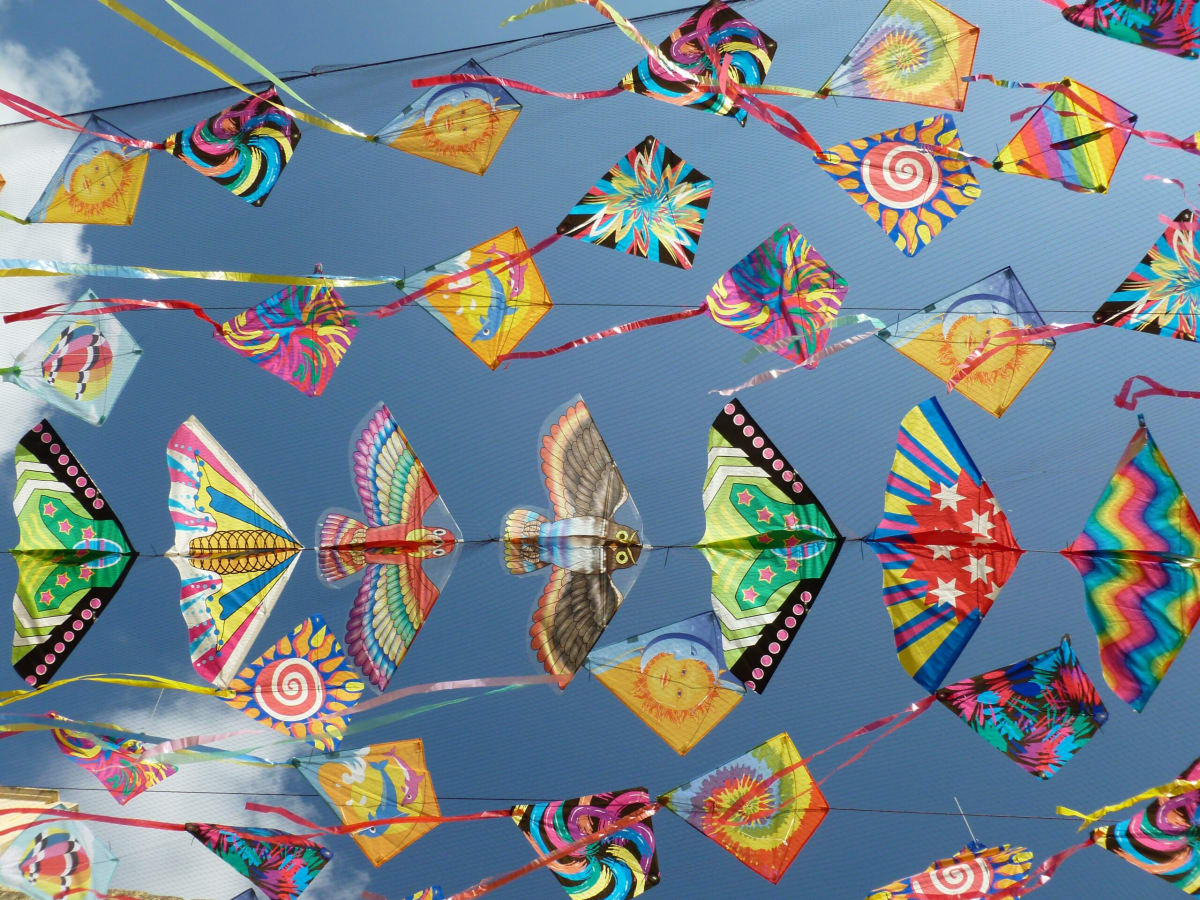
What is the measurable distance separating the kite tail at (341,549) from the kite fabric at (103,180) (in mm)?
982

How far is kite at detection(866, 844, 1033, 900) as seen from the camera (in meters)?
2.41

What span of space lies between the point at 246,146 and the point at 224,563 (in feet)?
3.45

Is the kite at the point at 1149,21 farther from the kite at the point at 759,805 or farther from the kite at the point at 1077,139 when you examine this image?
the kite at the point at 759,805

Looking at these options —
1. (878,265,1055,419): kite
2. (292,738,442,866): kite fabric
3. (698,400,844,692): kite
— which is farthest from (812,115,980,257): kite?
(292,738,442,866): kite fabric

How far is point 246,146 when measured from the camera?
103 inches

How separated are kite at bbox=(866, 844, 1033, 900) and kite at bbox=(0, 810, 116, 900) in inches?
76.4

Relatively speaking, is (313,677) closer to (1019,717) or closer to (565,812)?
(565,812)

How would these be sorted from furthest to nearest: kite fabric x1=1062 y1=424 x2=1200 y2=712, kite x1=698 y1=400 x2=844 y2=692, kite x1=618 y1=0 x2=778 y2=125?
1. kite x1=618 y1=0 x2=778 y2=125
2. kite x1=698 y1=400 x2=844 y2=692
3. kite fabric x1=1062 y1=424 x2=1200 y2=712

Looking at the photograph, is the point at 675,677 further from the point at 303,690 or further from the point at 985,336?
the point at 985,336

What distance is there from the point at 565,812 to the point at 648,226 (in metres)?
1.43

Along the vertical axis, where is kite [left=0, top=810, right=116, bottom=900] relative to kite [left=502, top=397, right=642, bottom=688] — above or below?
below

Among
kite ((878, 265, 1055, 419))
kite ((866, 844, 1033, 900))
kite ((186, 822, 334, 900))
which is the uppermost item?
kite ((878, 265, 1055, 419))

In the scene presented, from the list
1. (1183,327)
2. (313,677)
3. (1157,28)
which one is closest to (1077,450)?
(1183,327)

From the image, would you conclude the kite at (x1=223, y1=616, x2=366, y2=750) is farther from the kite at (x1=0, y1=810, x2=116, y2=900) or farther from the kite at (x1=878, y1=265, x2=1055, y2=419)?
the kite at (x1=878, y1=265, x2=1055, y2=419)
